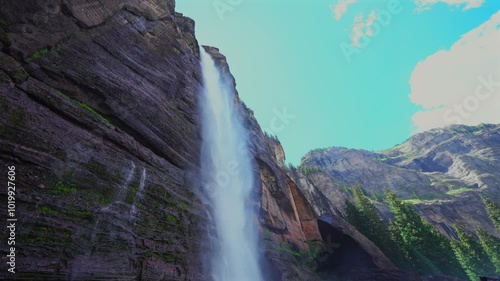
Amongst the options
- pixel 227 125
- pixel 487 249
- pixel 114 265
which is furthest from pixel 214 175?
pixel 487 249

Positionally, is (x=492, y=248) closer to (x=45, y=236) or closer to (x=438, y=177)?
(x=45, y=236)

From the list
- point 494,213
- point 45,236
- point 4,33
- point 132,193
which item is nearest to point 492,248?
point 494,213

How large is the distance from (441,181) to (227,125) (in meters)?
166

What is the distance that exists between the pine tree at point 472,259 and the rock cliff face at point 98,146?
148 feet

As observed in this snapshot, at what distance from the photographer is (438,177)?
529 feet

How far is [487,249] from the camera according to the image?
47156 millimetres

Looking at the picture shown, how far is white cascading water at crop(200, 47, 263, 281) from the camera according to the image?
1823cm

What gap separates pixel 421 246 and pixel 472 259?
14.7 m

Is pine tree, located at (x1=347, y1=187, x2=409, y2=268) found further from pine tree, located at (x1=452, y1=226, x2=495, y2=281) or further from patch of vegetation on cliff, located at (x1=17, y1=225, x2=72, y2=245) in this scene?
patch of vegetation on cliff, located at (x1=17, y1=225, x2=72, y2=245)

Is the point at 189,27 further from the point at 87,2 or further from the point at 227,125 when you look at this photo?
the point at 87,2

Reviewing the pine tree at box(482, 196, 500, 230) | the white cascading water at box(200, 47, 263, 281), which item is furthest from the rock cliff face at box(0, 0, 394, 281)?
the pine tree at box(482, 196, 500, 230)

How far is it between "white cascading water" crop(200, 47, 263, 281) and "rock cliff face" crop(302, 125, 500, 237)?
68710mm

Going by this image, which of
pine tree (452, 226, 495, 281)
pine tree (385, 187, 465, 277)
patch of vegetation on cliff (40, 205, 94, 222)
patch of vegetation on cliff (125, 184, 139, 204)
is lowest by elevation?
pine tree (452, 226, 495, 281)

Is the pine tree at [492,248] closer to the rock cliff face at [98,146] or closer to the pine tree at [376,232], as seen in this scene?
the pine tree at [376,232]
